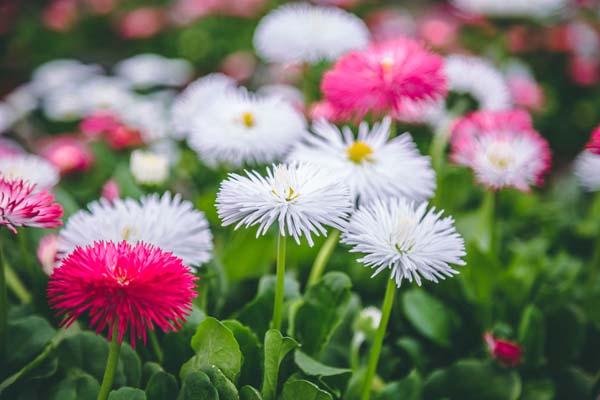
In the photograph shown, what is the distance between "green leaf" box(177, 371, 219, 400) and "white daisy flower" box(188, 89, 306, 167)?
26 cm

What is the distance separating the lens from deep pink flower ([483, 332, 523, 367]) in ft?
2.02

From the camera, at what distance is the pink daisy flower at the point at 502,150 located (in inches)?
25.8

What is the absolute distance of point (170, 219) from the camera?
22.2 inches

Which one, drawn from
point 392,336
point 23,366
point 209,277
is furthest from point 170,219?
point 392,336

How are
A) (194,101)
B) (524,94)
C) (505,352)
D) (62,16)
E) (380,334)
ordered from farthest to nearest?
(62,16) → (524,94) → (194,101) → (505,352) → (380,334)

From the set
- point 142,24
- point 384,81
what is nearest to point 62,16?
point 142,24

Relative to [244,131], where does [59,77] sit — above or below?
below

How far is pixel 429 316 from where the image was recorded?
0.72 metres

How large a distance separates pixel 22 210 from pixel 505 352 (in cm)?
48

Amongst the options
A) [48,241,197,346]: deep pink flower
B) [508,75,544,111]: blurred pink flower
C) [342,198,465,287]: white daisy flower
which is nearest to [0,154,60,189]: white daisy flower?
[48,241,197,346]: deep pink flower

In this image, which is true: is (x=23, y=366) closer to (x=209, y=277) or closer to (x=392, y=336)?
(x=209, y=277)

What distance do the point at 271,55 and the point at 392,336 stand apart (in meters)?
0.44

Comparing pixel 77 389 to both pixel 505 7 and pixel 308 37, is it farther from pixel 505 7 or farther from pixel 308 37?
pixel 505 7

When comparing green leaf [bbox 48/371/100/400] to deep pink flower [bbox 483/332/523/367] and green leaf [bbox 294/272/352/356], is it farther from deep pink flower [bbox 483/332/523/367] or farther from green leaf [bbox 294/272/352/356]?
deep pink flower [bbox 483/332/523/367]
